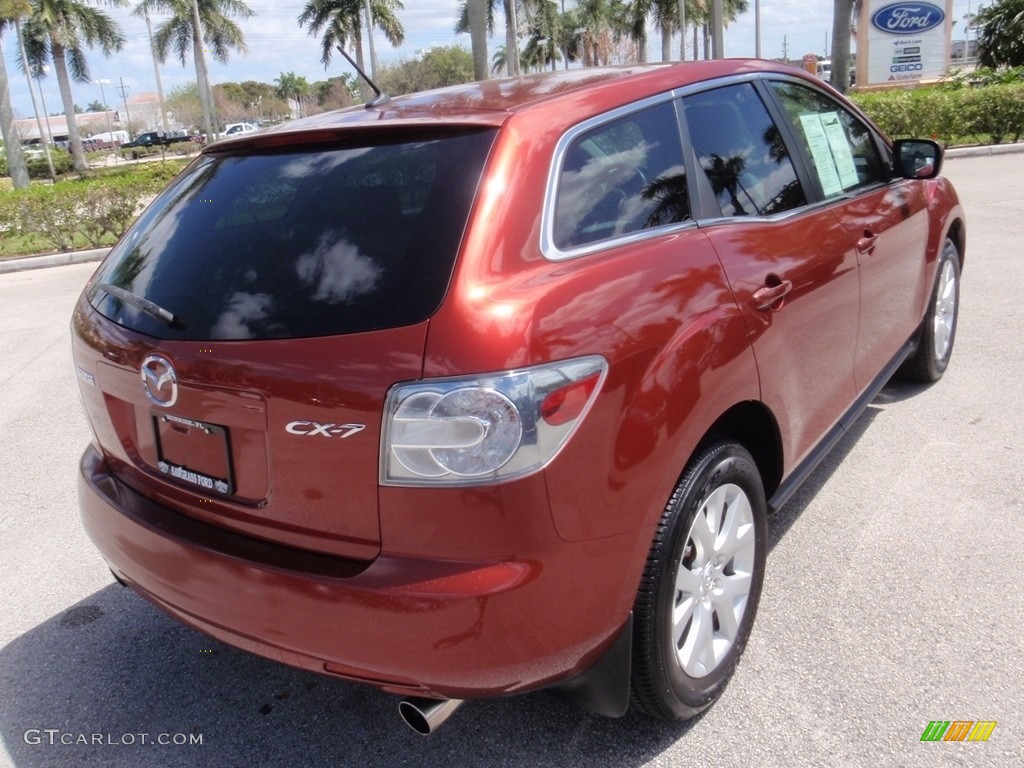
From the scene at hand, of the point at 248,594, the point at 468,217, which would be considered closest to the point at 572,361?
the point at 468,217

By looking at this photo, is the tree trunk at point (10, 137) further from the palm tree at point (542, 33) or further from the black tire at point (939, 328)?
the palm tree at point (542, 33)

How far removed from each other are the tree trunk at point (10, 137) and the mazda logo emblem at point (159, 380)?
22.5 m

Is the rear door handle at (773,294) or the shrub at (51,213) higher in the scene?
the rear door handle at (773,294)

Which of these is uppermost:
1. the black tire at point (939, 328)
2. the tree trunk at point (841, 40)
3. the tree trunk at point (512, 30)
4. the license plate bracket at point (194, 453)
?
the tree trunk at point (512, 30)

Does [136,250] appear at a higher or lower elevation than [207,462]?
higher

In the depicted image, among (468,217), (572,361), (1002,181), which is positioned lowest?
(1002,181)

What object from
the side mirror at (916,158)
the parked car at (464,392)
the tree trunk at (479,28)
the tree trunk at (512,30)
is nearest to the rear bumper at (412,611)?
Result: the parked car at (464,392)

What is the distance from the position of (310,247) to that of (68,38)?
133 feet

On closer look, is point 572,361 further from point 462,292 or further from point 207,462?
point 207,462

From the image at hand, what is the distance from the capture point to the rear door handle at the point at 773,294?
8.68 ft

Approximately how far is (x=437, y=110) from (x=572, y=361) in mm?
953

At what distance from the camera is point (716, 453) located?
244 cm

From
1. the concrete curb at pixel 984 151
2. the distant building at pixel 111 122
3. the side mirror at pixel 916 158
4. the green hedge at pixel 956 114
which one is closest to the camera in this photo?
the side mirror at pixel 916 158

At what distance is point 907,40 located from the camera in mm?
30312
